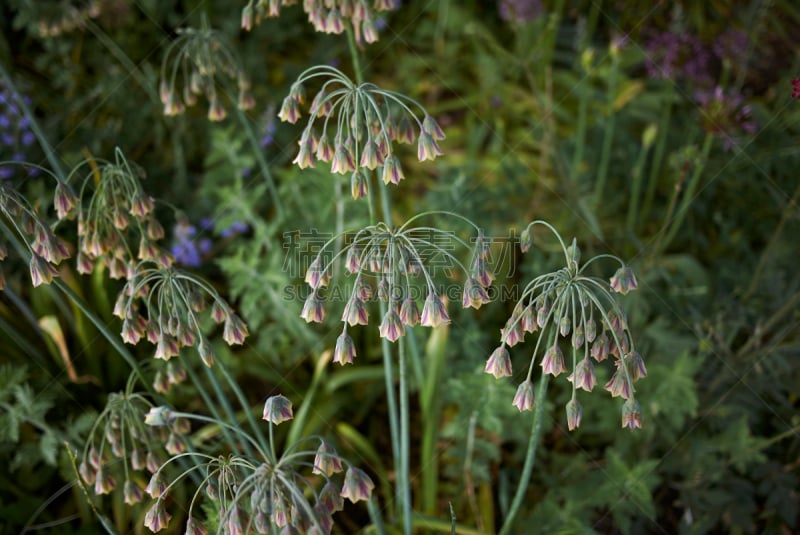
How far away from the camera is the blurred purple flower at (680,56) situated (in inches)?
166

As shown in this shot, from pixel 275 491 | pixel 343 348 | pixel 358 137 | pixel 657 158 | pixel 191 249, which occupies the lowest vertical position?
pixel 275 491

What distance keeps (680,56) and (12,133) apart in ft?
11.9

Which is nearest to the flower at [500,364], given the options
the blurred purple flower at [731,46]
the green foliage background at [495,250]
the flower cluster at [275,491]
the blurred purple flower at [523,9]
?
the flower cluster at [275,491]

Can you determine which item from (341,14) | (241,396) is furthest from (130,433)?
(341,14)

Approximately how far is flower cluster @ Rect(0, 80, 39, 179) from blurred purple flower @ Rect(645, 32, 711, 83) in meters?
3.44

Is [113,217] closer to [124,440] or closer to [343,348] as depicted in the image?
[124,440]

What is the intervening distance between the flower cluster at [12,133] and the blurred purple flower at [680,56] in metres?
3.44

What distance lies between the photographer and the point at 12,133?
4.09m

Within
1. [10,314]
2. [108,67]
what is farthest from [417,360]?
[108,67]

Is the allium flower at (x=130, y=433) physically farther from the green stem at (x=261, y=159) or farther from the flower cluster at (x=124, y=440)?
the green stem at (x=261, y=159)

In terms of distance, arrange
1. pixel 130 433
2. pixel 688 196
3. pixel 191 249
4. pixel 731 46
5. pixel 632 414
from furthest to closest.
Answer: pixel 731 46 → pixel 191 249 → pixel 688 196 → pixel 130 433 → pixel 632 414

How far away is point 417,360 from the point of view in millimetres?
3291

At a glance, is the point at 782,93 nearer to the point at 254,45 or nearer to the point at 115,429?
the point at 254,45

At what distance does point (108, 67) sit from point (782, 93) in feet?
13.1
